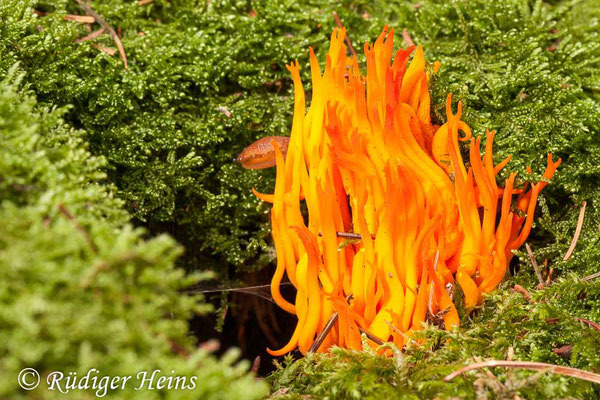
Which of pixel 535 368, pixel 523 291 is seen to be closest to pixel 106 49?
pixel 523 291

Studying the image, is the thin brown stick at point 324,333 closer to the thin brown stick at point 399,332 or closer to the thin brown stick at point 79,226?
the thin brown stick at point 399,332

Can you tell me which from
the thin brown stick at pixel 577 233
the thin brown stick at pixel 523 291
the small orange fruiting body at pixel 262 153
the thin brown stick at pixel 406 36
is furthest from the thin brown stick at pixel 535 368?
the thin brown stick at pixel 406 36

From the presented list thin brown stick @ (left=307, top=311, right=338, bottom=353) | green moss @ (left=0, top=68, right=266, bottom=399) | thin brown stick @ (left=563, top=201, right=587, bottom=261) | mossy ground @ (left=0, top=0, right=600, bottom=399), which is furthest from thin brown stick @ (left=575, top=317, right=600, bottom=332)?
green moss @ (left=0, top=68, right=266, bottom=399)

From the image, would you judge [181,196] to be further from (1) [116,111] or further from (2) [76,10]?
(2) [76,10]

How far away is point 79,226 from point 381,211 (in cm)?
95

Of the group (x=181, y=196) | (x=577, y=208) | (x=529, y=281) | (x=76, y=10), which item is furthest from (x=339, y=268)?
(x=76, y=10)

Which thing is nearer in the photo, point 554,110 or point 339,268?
point 339,268

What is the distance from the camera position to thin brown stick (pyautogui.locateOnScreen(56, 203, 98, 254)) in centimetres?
103

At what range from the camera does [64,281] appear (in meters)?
0.96

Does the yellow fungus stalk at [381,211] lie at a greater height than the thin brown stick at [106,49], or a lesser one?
lesser

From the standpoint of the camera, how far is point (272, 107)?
2.36m

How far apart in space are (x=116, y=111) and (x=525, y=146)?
1601mm

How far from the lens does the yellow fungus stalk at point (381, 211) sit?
1.66m

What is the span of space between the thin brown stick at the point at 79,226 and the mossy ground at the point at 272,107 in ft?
1.36
